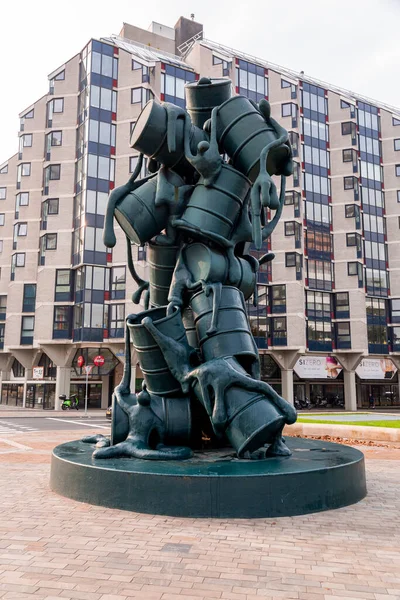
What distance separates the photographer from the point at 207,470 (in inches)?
267

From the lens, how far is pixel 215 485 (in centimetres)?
630

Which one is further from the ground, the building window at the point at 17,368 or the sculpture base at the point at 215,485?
the building window at the point at 17,368

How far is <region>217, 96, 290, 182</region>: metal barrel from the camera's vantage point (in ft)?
30.9

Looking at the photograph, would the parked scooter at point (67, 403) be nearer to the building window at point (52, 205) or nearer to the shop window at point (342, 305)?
the building window at point (52, 205)

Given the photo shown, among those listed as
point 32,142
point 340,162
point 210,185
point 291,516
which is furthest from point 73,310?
point 291,516

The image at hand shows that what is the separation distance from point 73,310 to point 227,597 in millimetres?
38145

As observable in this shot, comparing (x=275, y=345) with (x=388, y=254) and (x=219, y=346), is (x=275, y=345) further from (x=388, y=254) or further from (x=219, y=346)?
(x=219, y=346)

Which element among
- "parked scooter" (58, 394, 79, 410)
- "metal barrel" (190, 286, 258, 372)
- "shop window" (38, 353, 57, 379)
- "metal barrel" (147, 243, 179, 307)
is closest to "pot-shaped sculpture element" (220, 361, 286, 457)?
"metal barrel" (190, 286, 258, 372)

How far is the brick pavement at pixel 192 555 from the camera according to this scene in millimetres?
4180

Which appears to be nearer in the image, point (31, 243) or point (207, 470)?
point (207, 470)

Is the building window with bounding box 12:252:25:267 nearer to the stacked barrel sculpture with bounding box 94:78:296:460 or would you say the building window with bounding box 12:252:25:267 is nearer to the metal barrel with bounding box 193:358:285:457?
the stacked barrel sculpture with bounding box 94:78:296:460

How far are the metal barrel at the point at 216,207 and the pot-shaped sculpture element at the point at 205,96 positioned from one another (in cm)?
163

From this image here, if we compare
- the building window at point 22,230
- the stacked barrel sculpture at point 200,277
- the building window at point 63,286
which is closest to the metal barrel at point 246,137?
the stacked barrel sculpture at point 200,277

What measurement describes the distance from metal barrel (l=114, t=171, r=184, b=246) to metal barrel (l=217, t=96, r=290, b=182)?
1.28 m
